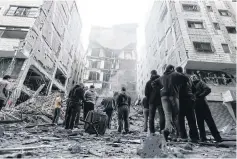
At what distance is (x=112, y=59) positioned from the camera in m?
37.8

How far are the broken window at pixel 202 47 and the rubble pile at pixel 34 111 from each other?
14.7 meters

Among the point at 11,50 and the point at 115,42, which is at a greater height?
the point at 115,42

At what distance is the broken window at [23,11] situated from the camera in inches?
788

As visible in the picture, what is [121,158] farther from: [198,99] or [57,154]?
[198,99]

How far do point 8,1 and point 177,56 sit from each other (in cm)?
→ 2231

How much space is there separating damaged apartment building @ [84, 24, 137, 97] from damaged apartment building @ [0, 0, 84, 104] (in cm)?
865

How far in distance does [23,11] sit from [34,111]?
612 inches

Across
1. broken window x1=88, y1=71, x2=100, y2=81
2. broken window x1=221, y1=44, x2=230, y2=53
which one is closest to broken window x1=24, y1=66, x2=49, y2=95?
broken window x1=88, y1=71, x2=100, y2=81

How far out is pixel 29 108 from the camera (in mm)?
11367

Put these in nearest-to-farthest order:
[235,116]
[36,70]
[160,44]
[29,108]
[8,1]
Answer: [29,108]
[235,116]
[36,70]
[8,1]
[160,44]

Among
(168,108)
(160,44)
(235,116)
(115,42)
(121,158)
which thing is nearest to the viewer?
(121,158)

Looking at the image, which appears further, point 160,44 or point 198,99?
point 160,44

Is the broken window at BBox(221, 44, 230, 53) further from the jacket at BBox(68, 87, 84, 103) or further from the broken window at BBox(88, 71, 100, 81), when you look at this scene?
the broken window at BBox(88, 71, 100, 81)

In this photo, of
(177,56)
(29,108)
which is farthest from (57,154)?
(177,56)
